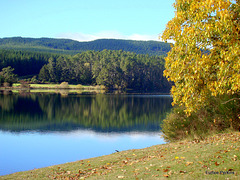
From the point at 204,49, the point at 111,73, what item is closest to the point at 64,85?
the point at 111,73

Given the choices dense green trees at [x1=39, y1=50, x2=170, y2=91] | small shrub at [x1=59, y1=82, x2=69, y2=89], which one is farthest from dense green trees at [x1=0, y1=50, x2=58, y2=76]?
small shrub at [x1=59, y1=82, x2=69, y2=89]

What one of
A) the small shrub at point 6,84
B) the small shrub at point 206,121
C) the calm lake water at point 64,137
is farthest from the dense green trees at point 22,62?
the small shrub at point 206,121

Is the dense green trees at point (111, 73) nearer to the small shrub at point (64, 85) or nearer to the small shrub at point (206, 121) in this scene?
the small shrub at point (64, 85)

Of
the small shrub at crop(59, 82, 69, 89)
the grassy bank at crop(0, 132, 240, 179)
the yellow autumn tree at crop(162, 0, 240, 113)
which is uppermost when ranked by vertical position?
the yellow autumn tree at crop(162, 0, 240, 113)

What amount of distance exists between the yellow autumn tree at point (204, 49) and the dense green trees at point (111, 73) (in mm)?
110635

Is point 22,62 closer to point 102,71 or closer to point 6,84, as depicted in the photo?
point 6,84

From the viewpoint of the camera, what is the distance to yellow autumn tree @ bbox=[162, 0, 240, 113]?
29.7 ft

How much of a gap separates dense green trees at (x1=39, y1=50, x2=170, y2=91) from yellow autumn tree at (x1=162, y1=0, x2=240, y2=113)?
111m

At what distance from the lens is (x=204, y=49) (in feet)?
33.4

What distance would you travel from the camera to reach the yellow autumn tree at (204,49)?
356 inches

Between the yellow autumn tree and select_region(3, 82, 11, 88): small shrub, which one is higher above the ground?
the yellow autumn tree

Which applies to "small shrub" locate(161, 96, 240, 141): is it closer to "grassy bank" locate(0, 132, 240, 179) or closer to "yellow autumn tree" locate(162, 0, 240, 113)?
"grassy bank" locate(0, 132, 240, 179)

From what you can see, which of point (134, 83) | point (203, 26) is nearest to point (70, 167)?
point (203, 26)

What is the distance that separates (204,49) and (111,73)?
4509 inches
